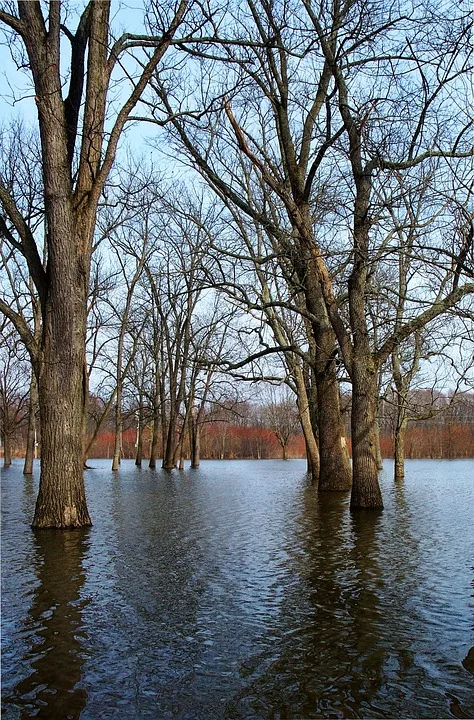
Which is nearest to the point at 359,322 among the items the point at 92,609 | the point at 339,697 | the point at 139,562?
the point at 139,562

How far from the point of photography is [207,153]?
15.5 metres

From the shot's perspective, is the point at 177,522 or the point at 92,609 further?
the point at 177,522

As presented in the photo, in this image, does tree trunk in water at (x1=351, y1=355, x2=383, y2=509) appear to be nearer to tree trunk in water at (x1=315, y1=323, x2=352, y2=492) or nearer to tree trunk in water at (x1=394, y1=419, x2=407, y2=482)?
tree trunk in water at (x1=315, y1=323, x2=352, y2=492)

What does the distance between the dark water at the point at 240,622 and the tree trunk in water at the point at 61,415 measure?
0.42m

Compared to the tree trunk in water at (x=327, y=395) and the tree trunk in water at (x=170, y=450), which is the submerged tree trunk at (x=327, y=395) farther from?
the tree trunk in water at (x=170, y=450)

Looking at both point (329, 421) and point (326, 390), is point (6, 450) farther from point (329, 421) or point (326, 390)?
point (326, 390)

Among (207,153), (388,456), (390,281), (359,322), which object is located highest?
(207,153)

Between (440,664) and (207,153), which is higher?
(207,153)

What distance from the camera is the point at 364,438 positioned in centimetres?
1202

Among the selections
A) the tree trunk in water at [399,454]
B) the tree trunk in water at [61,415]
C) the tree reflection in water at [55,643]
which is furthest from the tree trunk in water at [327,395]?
the tree reflection in water at [55,643]

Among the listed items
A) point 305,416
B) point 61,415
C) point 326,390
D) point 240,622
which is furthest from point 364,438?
point 305,416

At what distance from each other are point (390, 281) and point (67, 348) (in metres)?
14.8

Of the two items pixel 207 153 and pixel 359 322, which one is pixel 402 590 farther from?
pixel 207 153

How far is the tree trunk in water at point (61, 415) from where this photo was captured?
9523mm
